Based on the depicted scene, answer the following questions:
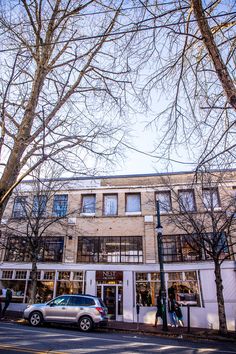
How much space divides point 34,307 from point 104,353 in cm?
707

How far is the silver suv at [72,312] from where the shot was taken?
12672 mm

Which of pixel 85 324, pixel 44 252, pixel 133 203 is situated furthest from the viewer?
pixel 133 203

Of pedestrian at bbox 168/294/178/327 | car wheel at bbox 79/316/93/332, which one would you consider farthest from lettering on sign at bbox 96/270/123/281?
→ car wheel at bbox 79/316/93/332

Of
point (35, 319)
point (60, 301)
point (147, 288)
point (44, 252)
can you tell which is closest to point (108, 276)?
point (147, 288)

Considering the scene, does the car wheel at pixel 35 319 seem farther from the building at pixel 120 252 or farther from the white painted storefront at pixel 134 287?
the white painted storefront at pixel 134 287

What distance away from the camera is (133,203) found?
68.9ft

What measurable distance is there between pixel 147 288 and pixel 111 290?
2514 millimetres

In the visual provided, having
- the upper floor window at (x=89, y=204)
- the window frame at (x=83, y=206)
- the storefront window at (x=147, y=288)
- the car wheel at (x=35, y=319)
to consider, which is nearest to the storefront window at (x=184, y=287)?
the storefront window at (x=147, y=288)

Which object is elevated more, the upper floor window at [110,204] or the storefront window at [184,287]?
the upper floor window at [110,204]

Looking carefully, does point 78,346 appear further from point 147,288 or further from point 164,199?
point 164,199

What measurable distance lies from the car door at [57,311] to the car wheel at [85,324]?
2.60ft

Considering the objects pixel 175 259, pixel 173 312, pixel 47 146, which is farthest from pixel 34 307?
pixel 47 146

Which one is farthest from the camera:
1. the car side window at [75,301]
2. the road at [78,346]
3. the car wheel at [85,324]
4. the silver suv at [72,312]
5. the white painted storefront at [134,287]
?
the white painted storefront at [134,287]

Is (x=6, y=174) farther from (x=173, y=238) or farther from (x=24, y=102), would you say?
(x=173, y=238)
